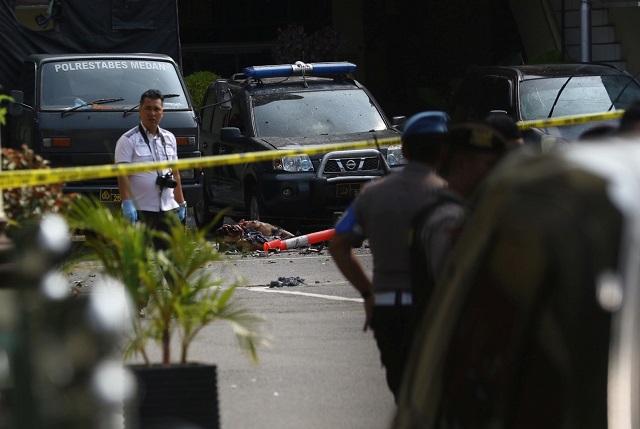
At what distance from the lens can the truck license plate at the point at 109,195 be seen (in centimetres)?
1497

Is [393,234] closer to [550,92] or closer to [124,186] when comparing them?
[124,186]

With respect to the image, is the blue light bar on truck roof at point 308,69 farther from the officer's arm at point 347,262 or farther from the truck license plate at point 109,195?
the officer's arm at point 347,262

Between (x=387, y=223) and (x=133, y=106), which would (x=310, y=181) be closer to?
(x=133, y=106)

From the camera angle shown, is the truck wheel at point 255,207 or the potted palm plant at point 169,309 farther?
the truck wheel at point 255,207

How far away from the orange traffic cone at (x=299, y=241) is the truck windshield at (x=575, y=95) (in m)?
2.44

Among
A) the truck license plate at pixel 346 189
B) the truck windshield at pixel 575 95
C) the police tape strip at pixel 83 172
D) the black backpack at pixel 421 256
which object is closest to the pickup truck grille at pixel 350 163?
the truck license plate at pixel 346 189

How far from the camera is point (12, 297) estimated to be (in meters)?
3.19

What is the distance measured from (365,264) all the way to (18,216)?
17.7ft

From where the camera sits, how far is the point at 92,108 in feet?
51.1

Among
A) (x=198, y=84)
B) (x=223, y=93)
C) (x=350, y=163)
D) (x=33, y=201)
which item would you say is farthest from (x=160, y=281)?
(x=198, y=84)

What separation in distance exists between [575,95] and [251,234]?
3.81 meters

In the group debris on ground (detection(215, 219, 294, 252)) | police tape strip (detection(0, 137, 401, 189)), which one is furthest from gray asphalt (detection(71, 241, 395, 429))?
debris on ground (detection(215, 219, 294, 252))

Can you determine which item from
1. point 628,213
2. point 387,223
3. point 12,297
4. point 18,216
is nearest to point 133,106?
point 18,216

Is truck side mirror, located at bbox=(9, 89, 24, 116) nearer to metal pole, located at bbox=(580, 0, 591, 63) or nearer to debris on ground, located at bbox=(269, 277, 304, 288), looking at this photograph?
debris on ground, located at bbox=(269, 277, 304, 288)
